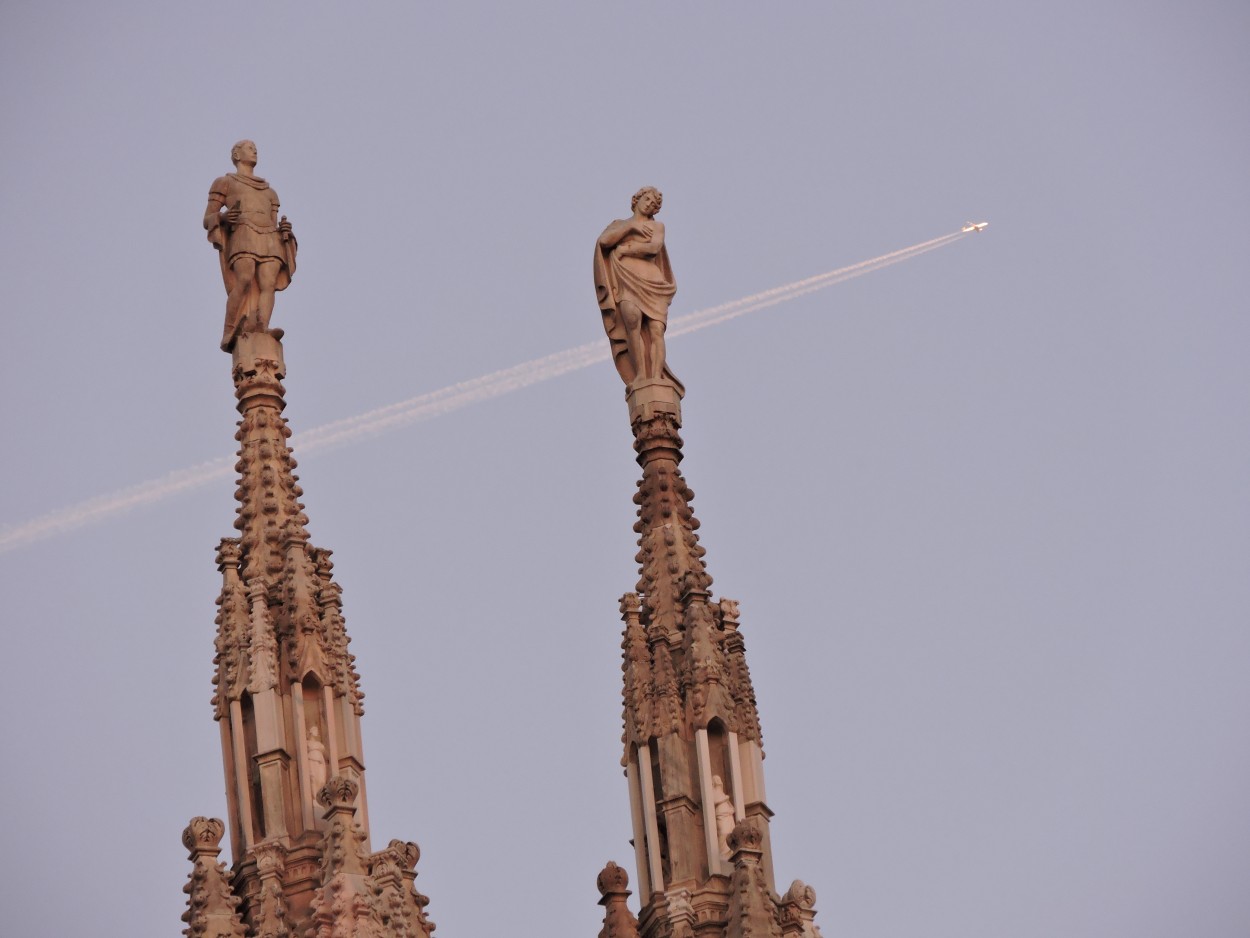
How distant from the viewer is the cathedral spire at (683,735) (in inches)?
2189

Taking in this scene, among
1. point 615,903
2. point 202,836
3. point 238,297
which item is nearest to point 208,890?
point 202,836

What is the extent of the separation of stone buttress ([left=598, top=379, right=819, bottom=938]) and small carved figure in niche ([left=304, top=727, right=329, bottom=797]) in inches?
126

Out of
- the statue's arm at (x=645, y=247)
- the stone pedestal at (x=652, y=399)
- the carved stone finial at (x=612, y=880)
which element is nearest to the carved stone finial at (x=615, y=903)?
the carved stone finial at (x=612, y=880)

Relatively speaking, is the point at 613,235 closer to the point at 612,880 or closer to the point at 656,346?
the point at 656,346

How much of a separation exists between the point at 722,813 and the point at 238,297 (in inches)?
339

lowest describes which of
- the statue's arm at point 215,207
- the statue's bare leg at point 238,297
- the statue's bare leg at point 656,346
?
the statue's bare leg at point 656,346

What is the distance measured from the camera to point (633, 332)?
198 feet

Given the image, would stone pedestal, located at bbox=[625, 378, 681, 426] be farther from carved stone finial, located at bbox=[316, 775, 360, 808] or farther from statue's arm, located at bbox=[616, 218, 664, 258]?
carved stone finial, located at bbox=[316, 775, 360, 808]

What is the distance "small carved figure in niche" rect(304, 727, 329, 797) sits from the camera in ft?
186

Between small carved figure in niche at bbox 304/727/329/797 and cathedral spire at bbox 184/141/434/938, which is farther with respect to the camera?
small carved figure in niche at bbox 304/727/329/797

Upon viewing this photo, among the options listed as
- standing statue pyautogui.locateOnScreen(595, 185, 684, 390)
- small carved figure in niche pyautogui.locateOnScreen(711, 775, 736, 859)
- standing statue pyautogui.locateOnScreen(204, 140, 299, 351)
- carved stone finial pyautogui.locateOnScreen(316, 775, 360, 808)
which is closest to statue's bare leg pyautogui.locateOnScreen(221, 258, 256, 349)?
standing statue pyautogui.locateOnScreen(204, 140, 299, 351)

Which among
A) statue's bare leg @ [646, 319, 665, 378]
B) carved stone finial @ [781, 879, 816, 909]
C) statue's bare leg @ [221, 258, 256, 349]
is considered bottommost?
carved stone finial @ [781, 879, 816, 909]

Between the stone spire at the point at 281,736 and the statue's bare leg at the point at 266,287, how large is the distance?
183 mm

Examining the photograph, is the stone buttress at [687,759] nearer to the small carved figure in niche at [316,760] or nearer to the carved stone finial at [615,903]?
the carved stone finial at [615,903]
